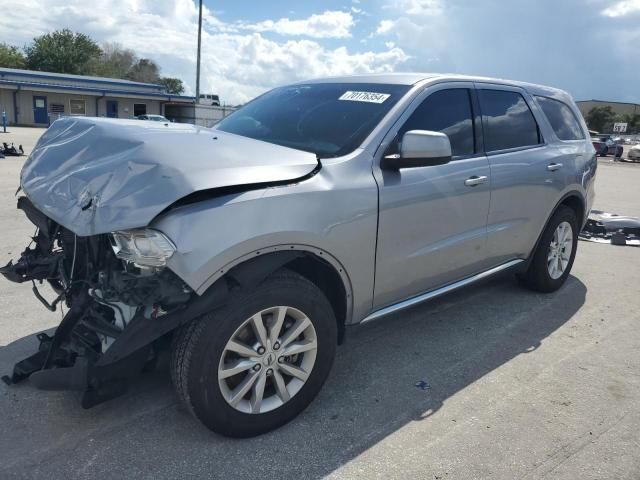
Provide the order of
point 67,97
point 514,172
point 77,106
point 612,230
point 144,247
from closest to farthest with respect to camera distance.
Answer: point 144,247 < point 514,172 < point 612,230 < point 67,97 < point 77,106

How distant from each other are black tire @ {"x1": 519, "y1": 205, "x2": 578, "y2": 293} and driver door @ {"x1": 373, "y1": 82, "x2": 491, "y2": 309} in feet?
3.13

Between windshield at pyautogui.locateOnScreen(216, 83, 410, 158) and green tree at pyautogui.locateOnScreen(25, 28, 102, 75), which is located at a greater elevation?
green tree at pyautogui.locateOnScreen(25, 28, 102, 75)

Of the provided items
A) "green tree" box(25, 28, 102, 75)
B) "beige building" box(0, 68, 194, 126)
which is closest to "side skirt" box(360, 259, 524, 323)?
"beige building" box(0, 68, 194, 126)

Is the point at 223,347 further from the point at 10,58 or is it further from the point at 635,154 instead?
the point at 10,58

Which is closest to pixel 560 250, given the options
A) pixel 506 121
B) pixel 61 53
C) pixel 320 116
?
pixel 506 121

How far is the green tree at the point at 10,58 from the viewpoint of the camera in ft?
201

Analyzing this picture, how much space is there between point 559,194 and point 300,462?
3.35m

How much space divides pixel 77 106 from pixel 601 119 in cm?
7913

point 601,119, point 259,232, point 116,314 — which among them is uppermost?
point 601,119

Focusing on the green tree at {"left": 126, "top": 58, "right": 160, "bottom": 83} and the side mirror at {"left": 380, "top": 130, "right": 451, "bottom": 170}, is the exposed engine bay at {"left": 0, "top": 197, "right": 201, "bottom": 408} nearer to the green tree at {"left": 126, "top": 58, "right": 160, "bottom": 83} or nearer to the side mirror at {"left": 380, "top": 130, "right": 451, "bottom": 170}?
the side mirror at {"left": 380, "top": 130, "right": 451, "bottom": 170}

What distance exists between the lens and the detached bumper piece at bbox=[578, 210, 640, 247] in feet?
24.3

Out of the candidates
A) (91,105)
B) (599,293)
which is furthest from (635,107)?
(599,293)

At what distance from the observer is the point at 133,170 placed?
7.86ft

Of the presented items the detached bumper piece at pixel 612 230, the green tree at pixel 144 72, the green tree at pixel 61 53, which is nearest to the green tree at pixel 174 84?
the green tree at pixel 144 72
